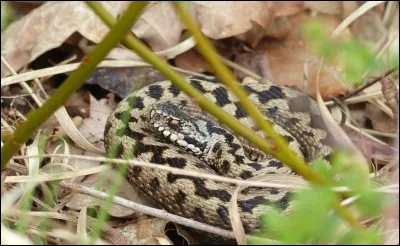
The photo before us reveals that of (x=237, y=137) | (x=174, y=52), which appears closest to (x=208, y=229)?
(x=237, y=137)

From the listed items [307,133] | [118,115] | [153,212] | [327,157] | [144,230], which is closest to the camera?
[153,212]

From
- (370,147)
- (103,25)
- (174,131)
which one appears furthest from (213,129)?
(103,25)

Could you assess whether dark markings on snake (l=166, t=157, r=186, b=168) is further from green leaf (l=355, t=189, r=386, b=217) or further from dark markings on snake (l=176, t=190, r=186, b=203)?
green leaf (l=355, t=189, r=386, b=217)

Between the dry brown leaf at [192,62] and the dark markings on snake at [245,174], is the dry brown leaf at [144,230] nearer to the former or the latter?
the dark markings on snake at [245,174]

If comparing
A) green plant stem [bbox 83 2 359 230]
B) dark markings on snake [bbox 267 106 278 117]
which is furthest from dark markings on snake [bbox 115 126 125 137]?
green plant stem [bbox 83 2 359 230]

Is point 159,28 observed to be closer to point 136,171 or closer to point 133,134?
point 133,134

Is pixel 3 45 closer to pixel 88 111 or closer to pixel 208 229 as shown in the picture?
pixel 88 111
